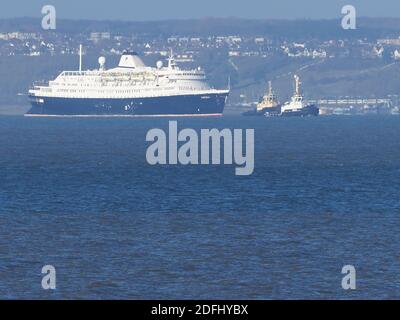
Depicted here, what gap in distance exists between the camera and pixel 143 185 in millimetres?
64750

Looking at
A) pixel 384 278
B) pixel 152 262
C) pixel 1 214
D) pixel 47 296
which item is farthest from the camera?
pixel 1 214

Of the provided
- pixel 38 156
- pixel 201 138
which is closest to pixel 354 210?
pixel 38 156

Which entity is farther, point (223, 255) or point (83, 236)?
point (83, 236)

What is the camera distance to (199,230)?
43406mm

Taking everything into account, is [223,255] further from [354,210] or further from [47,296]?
[354,210]

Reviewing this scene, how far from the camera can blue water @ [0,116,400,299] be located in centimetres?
3297

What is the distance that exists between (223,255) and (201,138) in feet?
285

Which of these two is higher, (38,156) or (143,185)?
(38,156)

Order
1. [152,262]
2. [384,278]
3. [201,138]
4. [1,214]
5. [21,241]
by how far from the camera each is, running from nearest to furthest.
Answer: [384,278] < [152,262] < [21,241] < [1,214] < [201,138]

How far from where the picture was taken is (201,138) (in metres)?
124

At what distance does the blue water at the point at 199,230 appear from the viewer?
33.0 m
